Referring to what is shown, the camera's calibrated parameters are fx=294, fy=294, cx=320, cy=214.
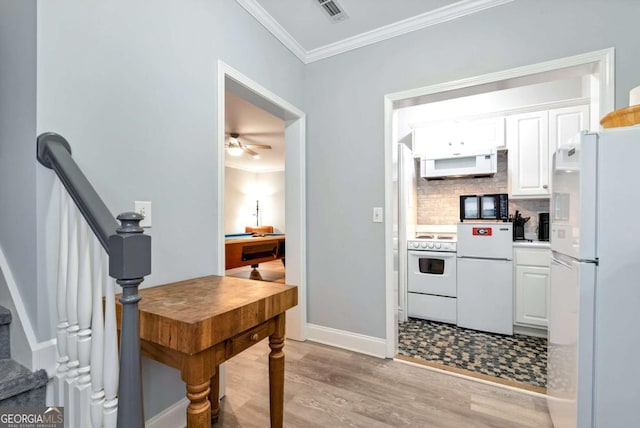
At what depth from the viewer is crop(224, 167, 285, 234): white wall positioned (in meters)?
8.52

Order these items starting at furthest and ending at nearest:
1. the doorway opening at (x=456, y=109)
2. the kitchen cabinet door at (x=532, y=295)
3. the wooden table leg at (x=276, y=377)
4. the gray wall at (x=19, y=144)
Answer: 1. the kitchen cabinet door at (x=532, y=295)
2. the doorway opening at (x=456, y=109)
3. the wooden table leg at (x=276, y=377)
4. the gray wall at (x=19, y=144)

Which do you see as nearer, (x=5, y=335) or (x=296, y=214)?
(x=5, y=335)

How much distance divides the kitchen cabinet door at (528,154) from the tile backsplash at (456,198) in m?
0.22

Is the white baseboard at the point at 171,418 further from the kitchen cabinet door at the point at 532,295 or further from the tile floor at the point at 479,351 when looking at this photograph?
the kitchen cabinet door at the point at 532,295

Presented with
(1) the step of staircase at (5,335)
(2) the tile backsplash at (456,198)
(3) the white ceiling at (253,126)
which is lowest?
(1) the step of staircase at (5,335)

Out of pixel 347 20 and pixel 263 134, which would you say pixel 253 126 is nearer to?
pixel 263 134

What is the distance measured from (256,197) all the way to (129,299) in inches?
342

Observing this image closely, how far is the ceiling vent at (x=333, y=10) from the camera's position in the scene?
2048 millimetres

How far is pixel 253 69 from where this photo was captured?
2131mm

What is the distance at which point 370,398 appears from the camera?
1822 millimetres

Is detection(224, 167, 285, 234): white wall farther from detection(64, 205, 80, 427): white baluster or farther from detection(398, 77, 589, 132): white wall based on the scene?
detection(64, 205, 80, 427): white baluster

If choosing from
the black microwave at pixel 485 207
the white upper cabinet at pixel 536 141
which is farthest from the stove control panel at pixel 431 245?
the white upper cabinet at pixel 536 141

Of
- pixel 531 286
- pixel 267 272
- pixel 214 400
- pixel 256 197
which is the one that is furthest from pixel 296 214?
pixel 256 197

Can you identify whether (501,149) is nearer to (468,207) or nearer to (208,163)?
(468,207)
